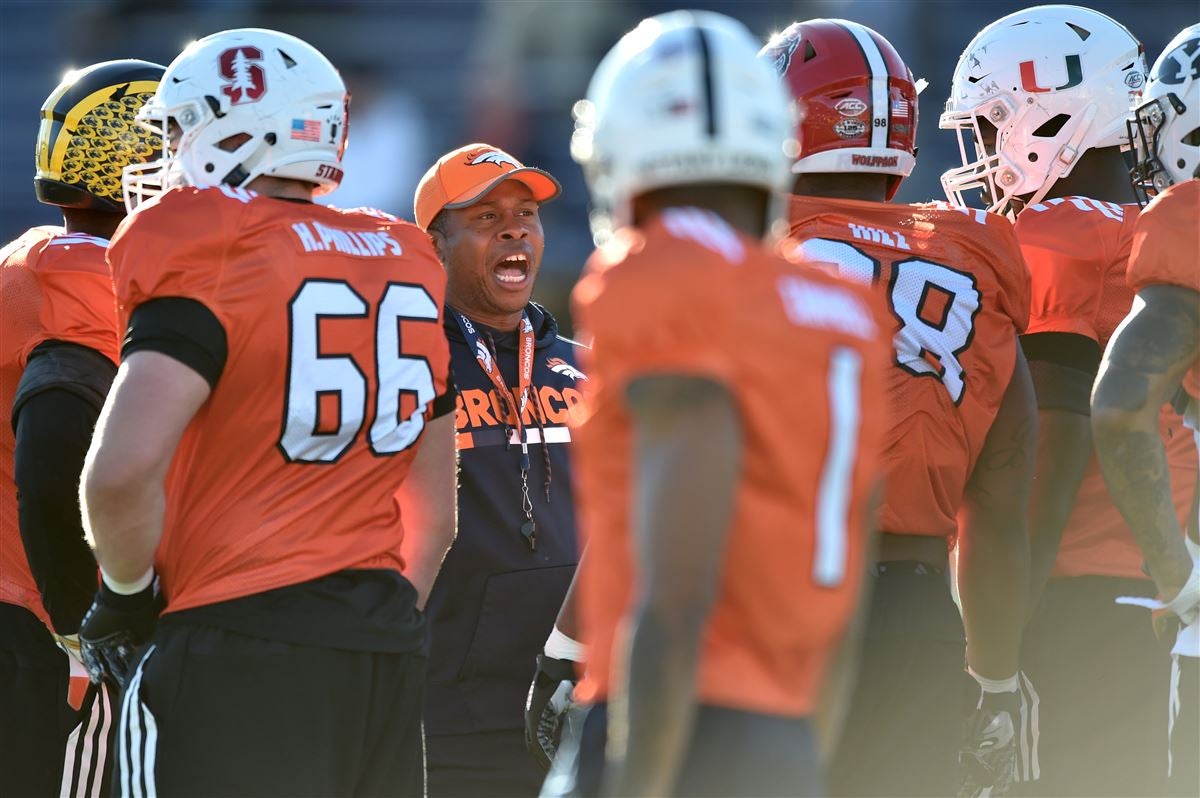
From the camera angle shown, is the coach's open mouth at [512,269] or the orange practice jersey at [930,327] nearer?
the orange practice jersey at [930,327]

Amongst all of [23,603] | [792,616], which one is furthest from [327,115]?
[792,616]

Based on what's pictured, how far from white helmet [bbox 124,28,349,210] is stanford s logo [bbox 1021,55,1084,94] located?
76.0 inches

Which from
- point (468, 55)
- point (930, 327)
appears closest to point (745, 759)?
point (930, 327)

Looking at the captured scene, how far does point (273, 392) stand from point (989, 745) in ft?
6.06

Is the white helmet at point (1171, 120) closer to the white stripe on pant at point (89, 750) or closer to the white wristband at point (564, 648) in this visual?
the white wristband at point (564, 648)

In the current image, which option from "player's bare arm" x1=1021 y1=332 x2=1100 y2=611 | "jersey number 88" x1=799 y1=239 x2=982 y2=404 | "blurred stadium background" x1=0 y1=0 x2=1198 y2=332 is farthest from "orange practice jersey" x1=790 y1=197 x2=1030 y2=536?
"blurred stadium background" x1=0 y1=0 x2=1198 y2=332

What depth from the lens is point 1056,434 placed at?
3.93 m

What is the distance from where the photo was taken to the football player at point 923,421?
11.1ft

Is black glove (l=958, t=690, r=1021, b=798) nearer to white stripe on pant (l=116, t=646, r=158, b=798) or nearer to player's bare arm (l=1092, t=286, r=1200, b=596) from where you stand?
player's bare arm (l=1092, t=286, r=1200, b=596)

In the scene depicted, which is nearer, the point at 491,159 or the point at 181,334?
the point at 181,334

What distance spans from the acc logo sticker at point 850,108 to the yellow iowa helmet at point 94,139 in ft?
5.66

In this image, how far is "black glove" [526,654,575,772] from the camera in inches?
122

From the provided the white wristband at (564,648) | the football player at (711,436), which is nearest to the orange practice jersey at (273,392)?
the white wristband at (564,648)

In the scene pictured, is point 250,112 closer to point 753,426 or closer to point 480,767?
point 753,426
